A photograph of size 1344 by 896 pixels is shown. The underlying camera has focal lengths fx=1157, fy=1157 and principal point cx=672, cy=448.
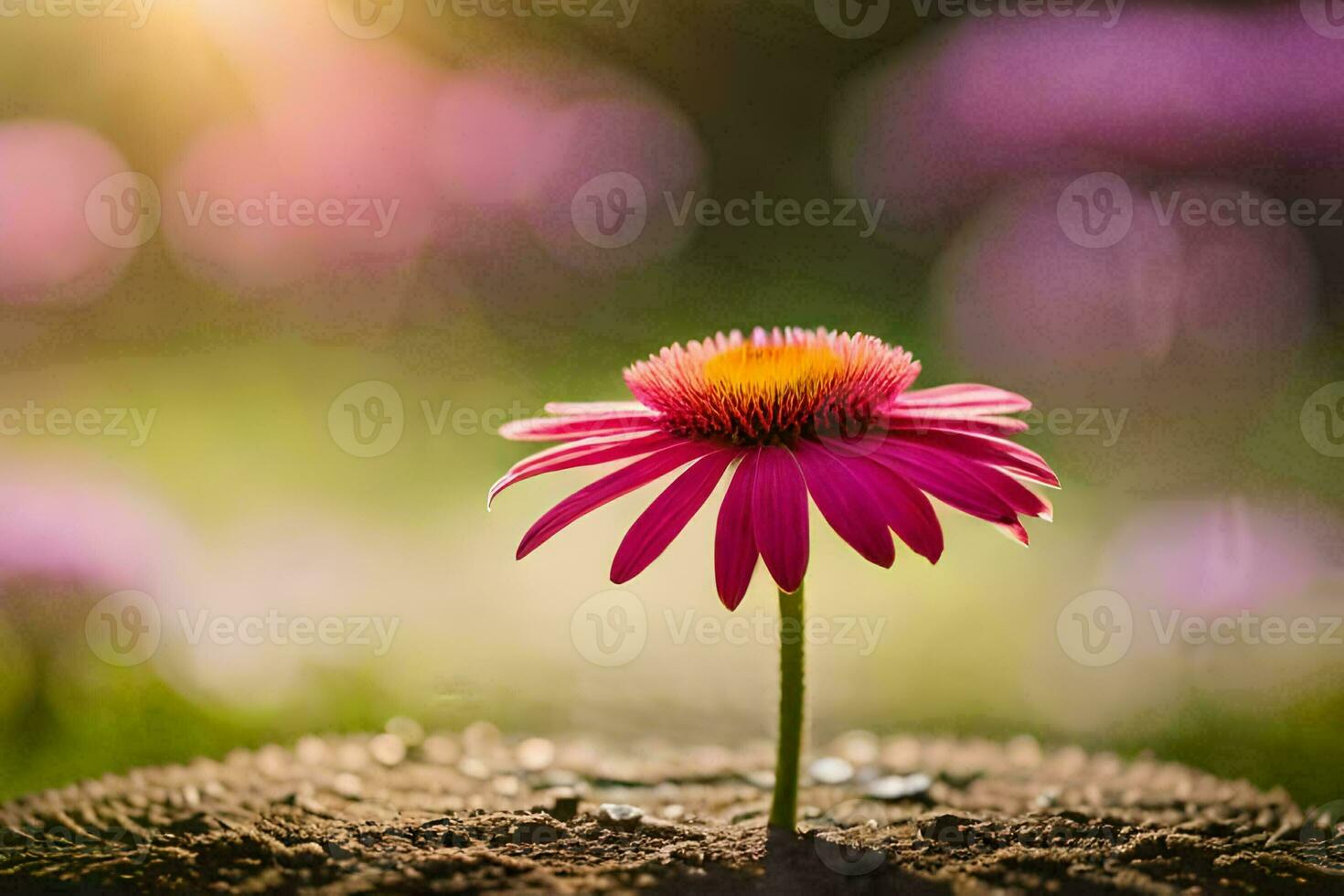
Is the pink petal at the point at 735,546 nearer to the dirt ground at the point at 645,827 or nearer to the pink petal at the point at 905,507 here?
the pink petal at the point at 905,507

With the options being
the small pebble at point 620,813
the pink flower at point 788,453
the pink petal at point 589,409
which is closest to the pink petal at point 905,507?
the pink flower at point 788,453

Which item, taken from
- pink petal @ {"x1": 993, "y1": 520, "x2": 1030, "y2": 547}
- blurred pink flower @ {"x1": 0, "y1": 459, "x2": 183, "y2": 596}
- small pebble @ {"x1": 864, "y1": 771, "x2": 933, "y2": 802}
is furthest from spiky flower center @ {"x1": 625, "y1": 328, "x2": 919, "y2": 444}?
blurred pink flower @ {"x1": 0, "y1": 459, "x2": 183, "y2": 596}

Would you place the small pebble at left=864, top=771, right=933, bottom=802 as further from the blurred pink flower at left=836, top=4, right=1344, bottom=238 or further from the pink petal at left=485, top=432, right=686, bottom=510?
the blurred pink flower at left=836, top=4, right=1344, bottom=238

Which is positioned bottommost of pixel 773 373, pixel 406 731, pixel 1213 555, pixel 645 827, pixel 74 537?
pixel 645 827

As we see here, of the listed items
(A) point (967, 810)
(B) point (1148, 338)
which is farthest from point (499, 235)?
(A) point (967, 810)

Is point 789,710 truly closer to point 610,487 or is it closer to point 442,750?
point 610,487

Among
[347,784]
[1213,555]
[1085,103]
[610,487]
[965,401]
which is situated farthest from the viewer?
[1085,103]

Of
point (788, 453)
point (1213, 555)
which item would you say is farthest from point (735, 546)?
point (1213, 555)
